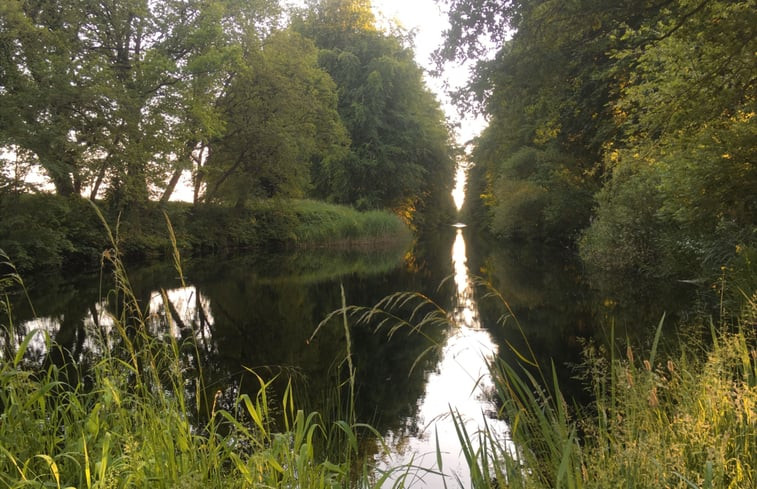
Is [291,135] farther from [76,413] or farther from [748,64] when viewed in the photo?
[76,413]

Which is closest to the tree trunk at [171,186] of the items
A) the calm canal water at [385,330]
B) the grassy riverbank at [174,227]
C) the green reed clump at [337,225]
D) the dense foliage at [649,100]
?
the grassy riverbank at [174,227]

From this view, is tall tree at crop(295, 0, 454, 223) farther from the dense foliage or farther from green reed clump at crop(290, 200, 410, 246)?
the dense foliage

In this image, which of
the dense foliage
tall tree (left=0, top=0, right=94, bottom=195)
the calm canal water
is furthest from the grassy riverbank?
the dense foliage

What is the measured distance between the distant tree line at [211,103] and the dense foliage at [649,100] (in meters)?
10.6

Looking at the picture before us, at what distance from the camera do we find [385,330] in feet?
28.3

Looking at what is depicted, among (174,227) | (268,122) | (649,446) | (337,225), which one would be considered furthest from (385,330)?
(337,225)

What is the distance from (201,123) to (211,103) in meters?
2.10

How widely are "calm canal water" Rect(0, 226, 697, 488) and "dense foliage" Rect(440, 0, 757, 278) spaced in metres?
1.41

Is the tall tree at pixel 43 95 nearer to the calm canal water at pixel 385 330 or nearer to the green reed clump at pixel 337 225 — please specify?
the calm canal water at pixel 385 330

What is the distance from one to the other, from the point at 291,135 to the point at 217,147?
3.20m

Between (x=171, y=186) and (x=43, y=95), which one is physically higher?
(x=43, y=95)

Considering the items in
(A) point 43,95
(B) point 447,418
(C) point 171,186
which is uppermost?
(A) point 43,95

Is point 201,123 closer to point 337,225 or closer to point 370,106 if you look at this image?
point 337,225

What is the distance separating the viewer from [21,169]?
48.1ft
